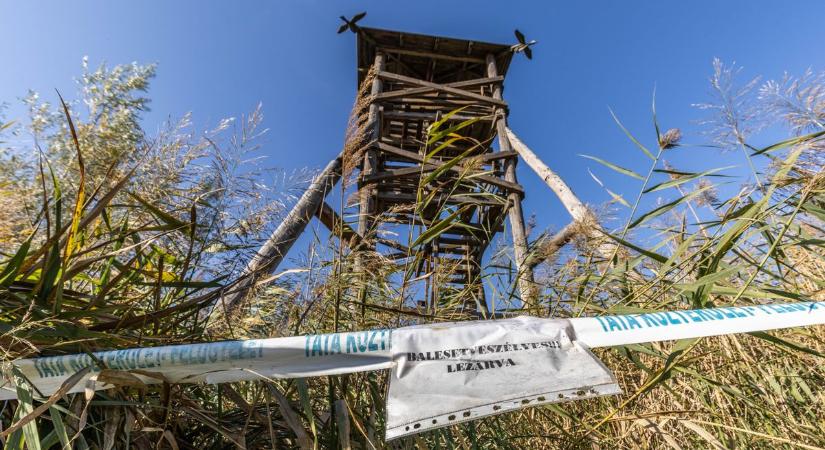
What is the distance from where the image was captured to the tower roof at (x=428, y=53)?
7.19 m

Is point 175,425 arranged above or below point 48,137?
below

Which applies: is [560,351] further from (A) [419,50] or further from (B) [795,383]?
(A) [419,50]

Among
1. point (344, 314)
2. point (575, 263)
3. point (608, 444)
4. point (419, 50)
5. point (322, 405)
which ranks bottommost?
point (608, 444)

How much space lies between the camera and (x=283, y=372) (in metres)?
0.86

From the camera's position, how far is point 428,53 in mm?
7555

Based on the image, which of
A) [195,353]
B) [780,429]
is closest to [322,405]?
[195,353]

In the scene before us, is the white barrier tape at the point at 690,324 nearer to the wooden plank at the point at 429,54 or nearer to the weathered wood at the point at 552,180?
the weathered wood at the point at 552,180

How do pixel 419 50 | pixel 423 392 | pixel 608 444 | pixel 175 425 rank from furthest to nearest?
1. pixel 419 50
2. pixel 608 444
3. pixel 175 425
4. pixel 423 392

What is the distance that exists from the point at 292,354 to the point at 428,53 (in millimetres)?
7478

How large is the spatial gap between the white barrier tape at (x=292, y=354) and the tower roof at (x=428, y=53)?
21.8 feet

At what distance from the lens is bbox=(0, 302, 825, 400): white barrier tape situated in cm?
84

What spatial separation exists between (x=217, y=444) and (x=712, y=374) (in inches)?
55.7

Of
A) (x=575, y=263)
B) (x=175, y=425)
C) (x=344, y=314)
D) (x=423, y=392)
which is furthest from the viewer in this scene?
(x=575, y=263)

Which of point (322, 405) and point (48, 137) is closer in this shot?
point (322, 405)
